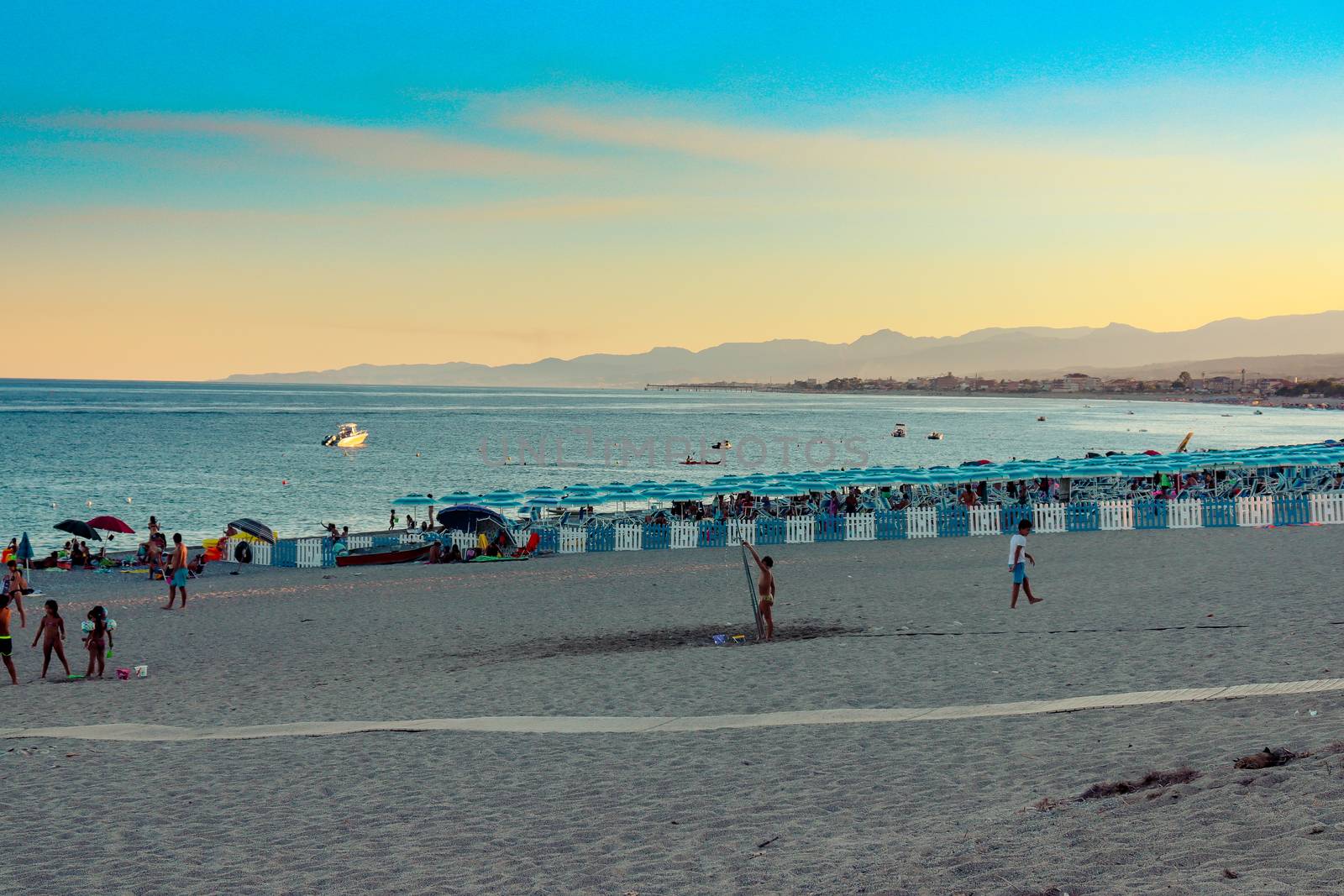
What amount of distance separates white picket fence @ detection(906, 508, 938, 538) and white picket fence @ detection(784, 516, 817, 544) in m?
2.62

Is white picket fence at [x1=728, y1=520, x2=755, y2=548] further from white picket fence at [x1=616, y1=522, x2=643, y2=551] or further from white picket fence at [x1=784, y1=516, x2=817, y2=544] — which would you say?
white picket fence at [x1=616, y1=522, x2=643, y2=551]

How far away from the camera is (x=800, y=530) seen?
31.7m

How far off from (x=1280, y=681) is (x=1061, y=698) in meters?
2.03

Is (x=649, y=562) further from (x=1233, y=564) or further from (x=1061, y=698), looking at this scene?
(x=1061, y=698)

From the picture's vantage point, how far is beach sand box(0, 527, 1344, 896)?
685 cm

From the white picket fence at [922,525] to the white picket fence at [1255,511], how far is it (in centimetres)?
774

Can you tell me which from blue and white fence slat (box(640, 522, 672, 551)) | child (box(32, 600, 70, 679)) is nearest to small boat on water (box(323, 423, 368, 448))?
blue and white fence slat (box(640, 522, 672, 551))

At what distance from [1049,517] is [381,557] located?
60.6 feet

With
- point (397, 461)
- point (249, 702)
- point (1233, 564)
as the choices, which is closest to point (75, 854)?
point (249, 702)

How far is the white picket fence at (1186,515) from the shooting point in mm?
30094

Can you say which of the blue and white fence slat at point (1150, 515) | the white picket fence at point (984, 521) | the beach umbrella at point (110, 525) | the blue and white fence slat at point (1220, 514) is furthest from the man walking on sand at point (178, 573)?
the blue and white fence slat at point (1220, 514)

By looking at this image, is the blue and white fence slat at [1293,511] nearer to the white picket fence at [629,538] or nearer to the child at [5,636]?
the white picket fence at [629,538]

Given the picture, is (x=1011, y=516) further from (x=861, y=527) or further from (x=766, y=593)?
(x=766, y=593)

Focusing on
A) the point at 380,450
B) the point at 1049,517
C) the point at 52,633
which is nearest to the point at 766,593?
the point at 52,633
